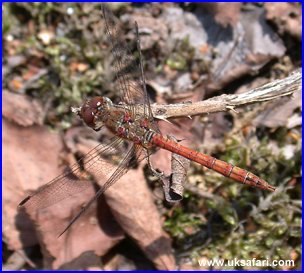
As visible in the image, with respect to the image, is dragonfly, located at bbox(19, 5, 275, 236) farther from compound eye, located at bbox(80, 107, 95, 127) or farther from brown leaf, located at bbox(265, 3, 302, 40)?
brown leaf, located at bbox(265, 3, 302, 40)

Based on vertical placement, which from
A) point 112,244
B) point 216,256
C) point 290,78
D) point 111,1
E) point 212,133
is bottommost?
point 216,256

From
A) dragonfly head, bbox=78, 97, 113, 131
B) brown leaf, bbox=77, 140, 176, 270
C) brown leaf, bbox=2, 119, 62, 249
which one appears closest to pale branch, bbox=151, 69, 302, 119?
dragonfly head, bbox=78, 97, 113, 131

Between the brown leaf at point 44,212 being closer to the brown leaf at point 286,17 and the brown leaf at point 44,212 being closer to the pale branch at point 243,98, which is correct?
the pale branch at point 243,98

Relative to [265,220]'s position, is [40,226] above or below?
above

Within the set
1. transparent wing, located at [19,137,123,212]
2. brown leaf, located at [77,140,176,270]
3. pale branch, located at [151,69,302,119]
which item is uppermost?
pale branch, located at [151,69,302,119]

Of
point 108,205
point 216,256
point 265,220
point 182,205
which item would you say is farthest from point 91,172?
point 265,220

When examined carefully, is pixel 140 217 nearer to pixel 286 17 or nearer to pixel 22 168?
pixel 22 168

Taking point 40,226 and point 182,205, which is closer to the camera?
point 40,226

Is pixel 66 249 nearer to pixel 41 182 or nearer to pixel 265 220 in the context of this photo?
pixel 41 182

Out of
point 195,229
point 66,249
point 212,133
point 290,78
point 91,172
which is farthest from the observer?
point 212,133
